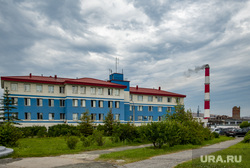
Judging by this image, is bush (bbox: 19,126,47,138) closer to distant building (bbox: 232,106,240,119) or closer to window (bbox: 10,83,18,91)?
window (bbox: 10,83,18,91)

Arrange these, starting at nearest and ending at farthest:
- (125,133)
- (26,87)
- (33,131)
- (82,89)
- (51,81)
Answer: (125,133) → (33,131) → (26,87) → (51,81) → (82,89)

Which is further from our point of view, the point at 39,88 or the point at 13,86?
the point at 39,88

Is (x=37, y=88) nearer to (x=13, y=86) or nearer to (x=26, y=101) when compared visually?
(x=26, y=101)

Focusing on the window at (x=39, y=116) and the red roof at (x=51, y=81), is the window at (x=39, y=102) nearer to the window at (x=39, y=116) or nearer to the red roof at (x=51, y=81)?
the window at (x=39, y=116)

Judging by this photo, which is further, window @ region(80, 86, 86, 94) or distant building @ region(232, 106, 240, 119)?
distant building @ region(232, 106, 240, 119)

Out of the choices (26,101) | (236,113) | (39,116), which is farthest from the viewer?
(236,113)

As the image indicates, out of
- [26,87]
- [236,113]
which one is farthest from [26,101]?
[236,113]

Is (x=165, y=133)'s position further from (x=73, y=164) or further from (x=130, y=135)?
(x=73, y=164)

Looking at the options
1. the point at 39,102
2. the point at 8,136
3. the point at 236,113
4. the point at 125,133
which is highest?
the point at 39,102

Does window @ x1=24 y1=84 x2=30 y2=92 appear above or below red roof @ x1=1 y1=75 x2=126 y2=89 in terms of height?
below

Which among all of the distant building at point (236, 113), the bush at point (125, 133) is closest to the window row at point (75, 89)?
the bush at point (125, 133)

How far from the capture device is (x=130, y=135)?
21.1m

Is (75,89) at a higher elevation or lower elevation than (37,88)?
lower

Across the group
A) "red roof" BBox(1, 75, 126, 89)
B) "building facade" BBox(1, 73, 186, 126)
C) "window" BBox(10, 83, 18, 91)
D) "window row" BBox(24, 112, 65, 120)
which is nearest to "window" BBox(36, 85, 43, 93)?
"building facade" BBox(1, 73, 186, 126)
